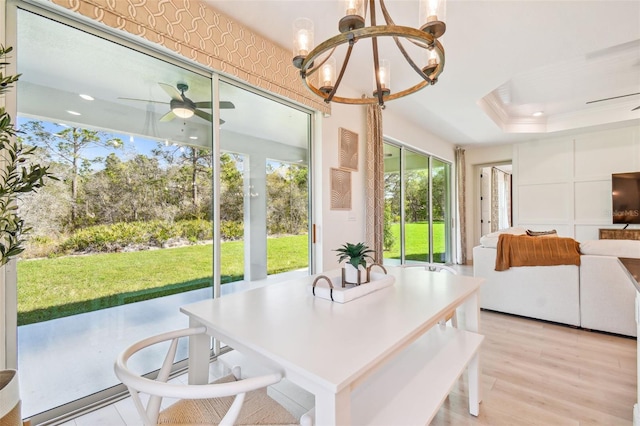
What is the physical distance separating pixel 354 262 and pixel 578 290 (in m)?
2.72

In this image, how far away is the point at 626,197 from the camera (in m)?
5.04

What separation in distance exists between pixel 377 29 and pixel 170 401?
233 cm

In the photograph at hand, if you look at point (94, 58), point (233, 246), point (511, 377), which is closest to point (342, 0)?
point (94, 58)

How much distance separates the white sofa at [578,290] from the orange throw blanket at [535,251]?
0.06m

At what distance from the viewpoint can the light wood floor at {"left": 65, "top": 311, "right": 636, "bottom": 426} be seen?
1639mm

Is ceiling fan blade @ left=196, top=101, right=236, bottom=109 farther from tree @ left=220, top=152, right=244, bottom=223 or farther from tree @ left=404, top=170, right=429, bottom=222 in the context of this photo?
tree @ left=404, top=170, right=429, bottom=222

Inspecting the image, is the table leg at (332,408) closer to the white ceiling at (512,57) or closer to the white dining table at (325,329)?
the white dining table at (325,329)

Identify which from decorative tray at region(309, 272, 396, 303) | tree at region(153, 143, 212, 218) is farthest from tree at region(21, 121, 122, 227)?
decorative tray at region(309, 272, 396, 303)

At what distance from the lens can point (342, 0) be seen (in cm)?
129

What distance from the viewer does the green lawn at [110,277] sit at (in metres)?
1.61

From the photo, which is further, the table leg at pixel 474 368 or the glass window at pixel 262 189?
the glass window at pixel 262 189

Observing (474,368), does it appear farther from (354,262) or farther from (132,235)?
(132,235)

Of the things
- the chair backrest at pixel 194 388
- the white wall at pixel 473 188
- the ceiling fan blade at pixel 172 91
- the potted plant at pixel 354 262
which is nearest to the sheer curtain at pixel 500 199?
the white wall at pixel 473 188

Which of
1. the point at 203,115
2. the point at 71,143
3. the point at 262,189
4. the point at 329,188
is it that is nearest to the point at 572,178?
the point at 329,188
